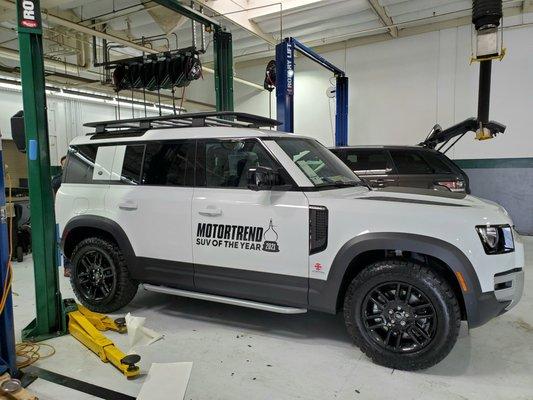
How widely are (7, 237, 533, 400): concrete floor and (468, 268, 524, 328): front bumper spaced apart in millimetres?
444

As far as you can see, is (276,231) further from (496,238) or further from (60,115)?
(60,115)

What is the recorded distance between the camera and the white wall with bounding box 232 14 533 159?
766 cm

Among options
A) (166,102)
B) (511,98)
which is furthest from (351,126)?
(166,102)

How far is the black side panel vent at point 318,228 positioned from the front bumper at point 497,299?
1.04m

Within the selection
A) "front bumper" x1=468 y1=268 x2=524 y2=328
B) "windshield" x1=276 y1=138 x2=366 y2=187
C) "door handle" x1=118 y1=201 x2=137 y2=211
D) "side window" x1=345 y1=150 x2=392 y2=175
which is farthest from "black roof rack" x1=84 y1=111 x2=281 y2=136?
"side window" x1=345 y1=150 x2=392 y2=175

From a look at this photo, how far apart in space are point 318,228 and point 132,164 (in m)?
1.86

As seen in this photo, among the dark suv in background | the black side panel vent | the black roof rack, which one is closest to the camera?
the black side panel vent

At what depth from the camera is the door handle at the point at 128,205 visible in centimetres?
343

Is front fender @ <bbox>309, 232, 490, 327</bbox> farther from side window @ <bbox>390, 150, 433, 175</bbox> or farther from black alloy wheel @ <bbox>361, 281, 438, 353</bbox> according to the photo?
side window @ <bbox>390, 150, 433, 175</bbox>

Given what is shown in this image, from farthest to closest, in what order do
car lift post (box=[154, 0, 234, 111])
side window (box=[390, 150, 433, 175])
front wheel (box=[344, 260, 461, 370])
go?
1. side window (box=[390, 150, 433, 175])
2. car lift post (box=[154, 0, 234, 111])
3. front wheel (box=[344, 260, 461, 370])

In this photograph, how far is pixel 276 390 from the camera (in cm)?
243

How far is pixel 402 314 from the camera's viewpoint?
8.64ft

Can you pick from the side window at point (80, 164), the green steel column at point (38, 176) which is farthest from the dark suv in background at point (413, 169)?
the green steel column at point (38, 176)

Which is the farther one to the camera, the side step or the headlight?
the side step
